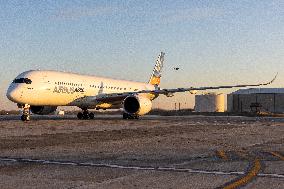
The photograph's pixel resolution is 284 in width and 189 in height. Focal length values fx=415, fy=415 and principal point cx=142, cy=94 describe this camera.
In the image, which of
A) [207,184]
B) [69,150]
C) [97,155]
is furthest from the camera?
[69,150]

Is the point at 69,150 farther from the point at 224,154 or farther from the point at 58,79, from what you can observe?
the point at 58,79

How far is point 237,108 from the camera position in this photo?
314 ft

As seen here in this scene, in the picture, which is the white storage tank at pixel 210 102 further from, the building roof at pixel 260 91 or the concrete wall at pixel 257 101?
the building roof at pixel 260 91

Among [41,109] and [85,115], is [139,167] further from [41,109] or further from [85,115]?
[85,115]

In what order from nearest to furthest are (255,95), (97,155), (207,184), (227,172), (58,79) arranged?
(207,184), (227,172), (97,155), (58,79), (255,95)

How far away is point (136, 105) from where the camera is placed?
34.3 m

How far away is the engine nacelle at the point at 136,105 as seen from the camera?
3391 cm

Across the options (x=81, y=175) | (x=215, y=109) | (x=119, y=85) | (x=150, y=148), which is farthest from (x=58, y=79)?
(x=215, y=109)

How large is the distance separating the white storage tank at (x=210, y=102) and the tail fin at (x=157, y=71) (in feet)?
153

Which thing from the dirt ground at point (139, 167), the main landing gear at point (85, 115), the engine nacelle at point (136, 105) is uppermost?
the engine nacelle at point (136, 105)

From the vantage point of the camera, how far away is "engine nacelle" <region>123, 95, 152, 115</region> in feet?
111

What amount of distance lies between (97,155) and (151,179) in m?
3.71

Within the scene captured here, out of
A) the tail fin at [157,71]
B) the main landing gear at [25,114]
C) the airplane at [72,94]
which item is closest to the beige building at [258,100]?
the tail fin at [157,71]

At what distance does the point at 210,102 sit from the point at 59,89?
227 ft
